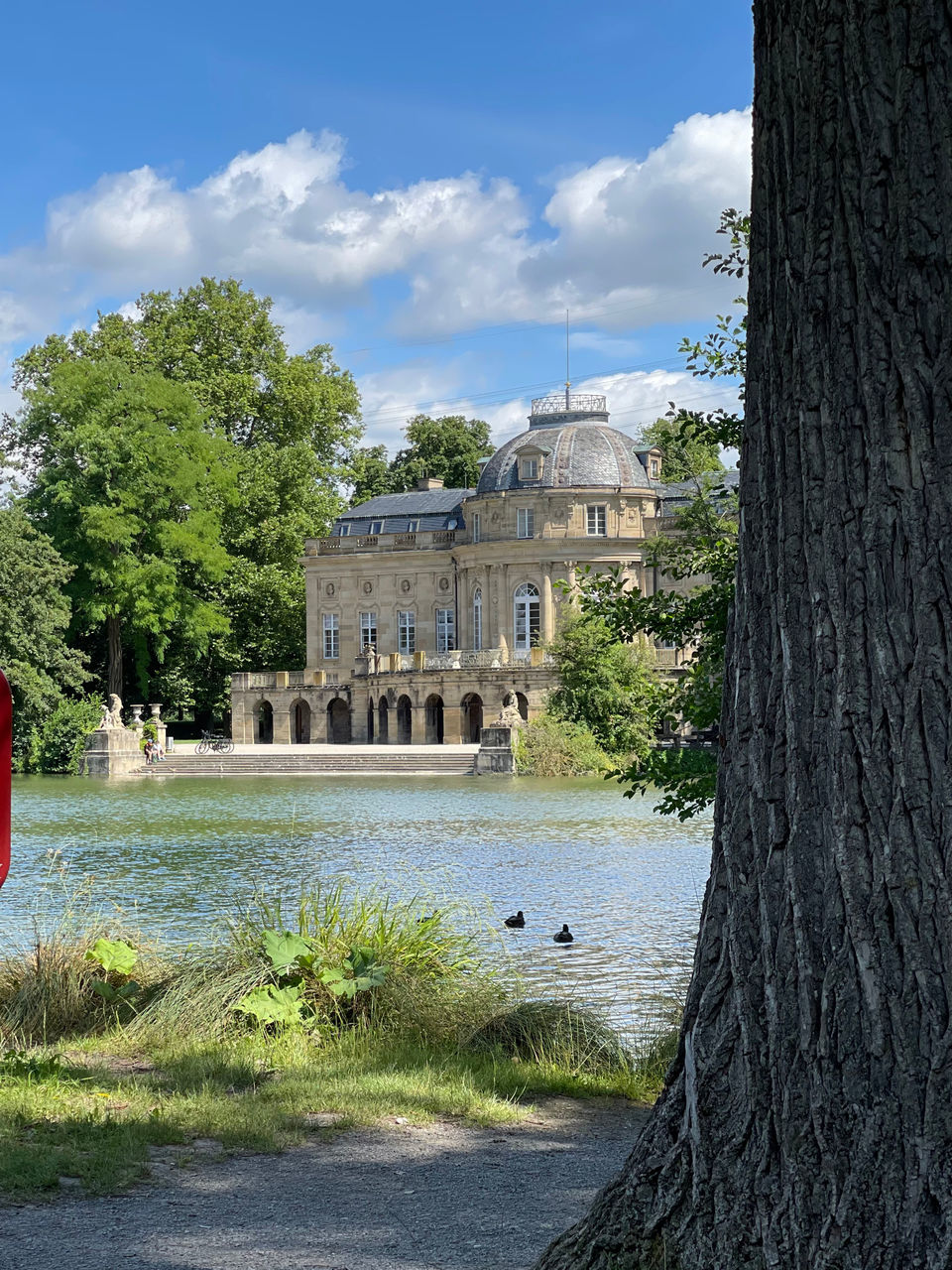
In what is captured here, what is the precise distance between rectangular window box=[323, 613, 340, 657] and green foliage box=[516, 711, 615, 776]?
2065 centimetres

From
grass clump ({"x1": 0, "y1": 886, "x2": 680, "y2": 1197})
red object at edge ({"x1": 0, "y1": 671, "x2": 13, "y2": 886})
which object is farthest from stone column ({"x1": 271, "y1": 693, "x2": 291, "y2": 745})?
red object at edge ({"x1": 0, "y1": 671, "x2": 13, "y2": 886})

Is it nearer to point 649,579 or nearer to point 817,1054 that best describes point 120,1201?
point 817,1054

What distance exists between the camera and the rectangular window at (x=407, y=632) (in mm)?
61781

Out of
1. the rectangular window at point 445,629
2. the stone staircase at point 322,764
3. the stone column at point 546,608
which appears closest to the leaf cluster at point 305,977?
the stone staircase at point 322,764

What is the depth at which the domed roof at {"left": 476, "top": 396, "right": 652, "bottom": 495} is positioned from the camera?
5672 centimetres

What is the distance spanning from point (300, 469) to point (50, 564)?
1592 cm

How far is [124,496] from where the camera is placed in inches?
1989

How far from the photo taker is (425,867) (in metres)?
17.6

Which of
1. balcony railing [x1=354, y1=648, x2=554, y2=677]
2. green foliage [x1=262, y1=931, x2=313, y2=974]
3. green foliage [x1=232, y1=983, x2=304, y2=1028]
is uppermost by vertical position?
balcony railing [x1=354, y1=648, x2=554, y2=677]

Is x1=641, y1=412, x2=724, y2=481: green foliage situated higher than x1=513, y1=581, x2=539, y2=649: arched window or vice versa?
x1=513, y1=581, x2=539, y2=649: arched window

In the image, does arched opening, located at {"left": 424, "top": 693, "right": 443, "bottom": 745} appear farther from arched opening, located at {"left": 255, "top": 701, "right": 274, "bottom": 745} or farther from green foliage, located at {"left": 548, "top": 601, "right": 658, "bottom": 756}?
green foliage, located at {"left": 548, "top": 601, "right": 658, "bottom": 756}

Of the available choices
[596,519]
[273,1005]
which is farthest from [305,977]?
[596,519]

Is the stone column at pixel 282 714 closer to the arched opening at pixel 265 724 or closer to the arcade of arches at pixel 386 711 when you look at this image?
the arcade of arches at pixel 386 711

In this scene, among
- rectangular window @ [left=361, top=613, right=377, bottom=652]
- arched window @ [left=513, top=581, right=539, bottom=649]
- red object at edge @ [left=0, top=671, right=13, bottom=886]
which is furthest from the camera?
rectangular window @ [left=361, top=613, right=377, bottom=652]
